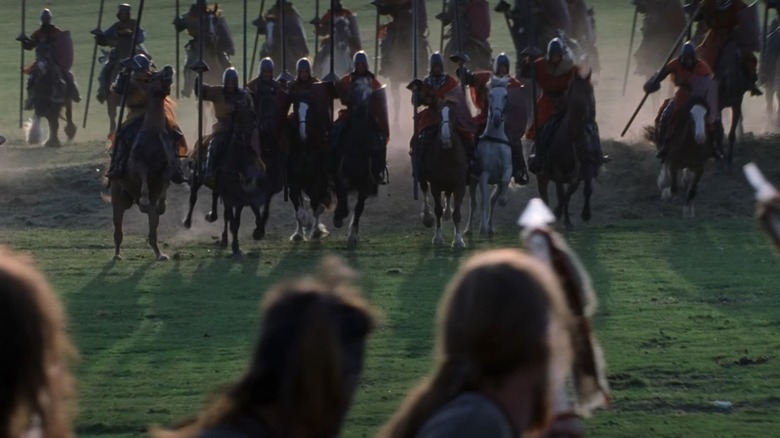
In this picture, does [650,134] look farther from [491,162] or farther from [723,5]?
[491,162]

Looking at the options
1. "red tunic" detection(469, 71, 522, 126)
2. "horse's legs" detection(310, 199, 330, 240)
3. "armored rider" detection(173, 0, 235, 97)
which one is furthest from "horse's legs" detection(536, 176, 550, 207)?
"armored rider" detection(173, 0, 235, 97)

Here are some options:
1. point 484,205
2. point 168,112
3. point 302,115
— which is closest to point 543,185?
point 484,205

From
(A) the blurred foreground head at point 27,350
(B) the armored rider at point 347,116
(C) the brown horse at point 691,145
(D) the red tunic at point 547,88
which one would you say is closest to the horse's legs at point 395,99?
(D) the red tunic at point 547,88

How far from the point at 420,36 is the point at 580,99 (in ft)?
29.8

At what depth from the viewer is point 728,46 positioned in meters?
26.4

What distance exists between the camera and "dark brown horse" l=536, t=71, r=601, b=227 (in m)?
22.5

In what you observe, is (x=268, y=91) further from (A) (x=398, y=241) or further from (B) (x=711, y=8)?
(B) (x=711, y=8)

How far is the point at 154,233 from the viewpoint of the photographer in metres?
20.6

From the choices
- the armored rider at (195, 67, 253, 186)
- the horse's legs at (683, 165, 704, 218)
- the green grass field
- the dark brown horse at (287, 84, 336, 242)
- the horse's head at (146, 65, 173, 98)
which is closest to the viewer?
the green grass field

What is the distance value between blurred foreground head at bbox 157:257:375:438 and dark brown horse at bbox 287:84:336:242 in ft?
59.3

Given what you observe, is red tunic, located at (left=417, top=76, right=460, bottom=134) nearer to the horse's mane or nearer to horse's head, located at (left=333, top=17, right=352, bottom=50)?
the horse's mane

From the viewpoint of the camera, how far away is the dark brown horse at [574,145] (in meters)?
22.5

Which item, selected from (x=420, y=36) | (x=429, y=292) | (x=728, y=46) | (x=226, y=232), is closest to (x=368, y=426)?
(x=429, y=292)

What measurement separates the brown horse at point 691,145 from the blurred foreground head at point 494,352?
63.7ft
